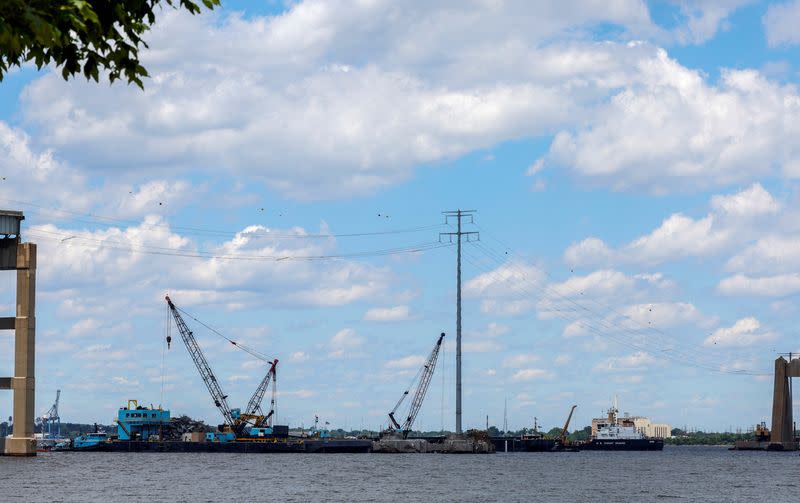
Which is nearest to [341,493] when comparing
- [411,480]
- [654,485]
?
[411,480]

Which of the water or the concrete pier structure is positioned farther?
the concrete pier structure

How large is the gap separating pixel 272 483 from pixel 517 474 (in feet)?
120

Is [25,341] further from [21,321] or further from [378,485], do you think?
[378,485]

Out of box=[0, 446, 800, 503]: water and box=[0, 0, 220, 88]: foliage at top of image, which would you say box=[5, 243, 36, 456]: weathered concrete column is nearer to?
box=[0, 446, 800, 503]: water

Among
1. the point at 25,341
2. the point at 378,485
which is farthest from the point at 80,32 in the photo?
the point at 25,341

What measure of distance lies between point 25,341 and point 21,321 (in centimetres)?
233

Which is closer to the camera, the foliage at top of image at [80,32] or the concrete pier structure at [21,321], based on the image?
the foliage at top of image at [80,32]

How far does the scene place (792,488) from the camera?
102m

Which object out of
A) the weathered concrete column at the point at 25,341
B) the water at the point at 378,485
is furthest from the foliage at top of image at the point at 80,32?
the weathered concrete column at the point at 25,341

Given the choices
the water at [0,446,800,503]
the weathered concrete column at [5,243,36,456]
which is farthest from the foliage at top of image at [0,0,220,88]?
the weathered concrete column at [5,243,36,456]

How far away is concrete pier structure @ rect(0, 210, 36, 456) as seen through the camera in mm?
120250

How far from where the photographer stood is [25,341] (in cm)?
12025

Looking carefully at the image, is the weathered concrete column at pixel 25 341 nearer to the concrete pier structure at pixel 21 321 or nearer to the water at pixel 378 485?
the concrete pier structure at pixel 21 321

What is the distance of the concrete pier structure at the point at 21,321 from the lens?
120250mm
